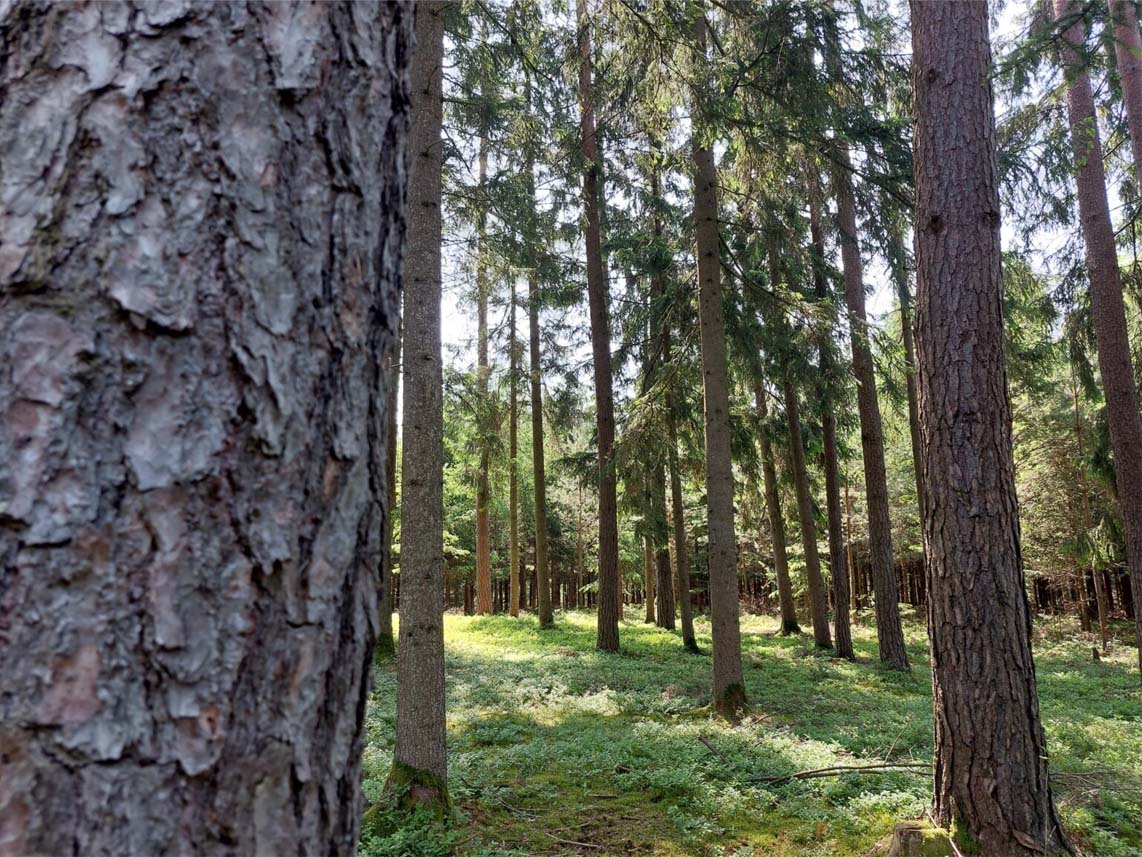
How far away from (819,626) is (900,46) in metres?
10.5

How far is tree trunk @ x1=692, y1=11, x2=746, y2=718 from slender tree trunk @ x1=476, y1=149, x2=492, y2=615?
287 centimetres

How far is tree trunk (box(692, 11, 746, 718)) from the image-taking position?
24.2ft

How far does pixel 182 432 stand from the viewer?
646 millimetres

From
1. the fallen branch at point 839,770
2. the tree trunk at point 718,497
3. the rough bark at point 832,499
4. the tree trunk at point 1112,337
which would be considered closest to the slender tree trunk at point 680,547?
the rough bark at point 832,499

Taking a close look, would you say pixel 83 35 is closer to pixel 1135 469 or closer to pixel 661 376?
pixel 661 376

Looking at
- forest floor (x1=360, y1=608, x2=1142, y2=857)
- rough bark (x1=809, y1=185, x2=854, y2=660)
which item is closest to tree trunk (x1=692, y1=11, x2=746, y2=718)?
forest floor (x1=360, y1=608, x2=1142, y2=857)

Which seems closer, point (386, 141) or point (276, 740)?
point (276, 740)

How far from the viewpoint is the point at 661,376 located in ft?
32.7

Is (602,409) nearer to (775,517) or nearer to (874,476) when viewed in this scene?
(874,476)

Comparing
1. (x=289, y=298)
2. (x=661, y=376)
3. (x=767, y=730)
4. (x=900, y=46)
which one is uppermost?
(x=900, y=46)

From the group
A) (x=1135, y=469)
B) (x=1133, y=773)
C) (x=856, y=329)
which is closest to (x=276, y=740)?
(x=1133, y=773)

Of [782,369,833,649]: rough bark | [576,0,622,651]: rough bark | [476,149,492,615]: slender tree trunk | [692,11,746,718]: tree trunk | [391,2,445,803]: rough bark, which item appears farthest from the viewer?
[782,369,833,649]: rough bark

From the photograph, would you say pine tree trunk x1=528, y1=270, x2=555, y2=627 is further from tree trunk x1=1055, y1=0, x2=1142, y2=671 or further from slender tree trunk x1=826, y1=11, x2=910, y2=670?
tree trunk x1=1055, y1=0, x2=1142, y2=671

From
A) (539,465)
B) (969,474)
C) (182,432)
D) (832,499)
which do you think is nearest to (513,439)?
(539,465)
